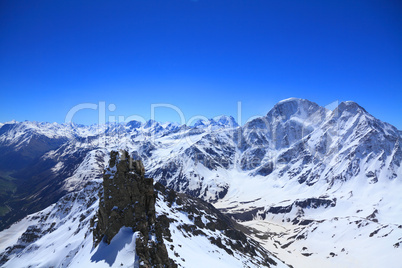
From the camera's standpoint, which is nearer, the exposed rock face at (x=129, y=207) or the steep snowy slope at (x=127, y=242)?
the steep snowy slope at (x=127, y=242)

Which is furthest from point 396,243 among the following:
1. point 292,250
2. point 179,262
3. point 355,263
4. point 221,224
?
point 179,262

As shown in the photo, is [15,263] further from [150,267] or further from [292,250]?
[292,250]

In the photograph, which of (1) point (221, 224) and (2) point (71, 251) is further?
(1) point (221, 224)

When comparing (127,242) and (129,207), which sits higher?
(129,207)

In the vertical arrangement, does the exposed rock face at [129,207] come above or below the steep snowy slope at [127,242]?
above

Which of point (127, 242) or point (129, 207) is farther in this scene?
point (129, 207)

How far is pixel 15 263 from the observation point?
364 ft

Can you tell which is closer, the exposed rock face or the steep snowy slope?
the steep snowy slope

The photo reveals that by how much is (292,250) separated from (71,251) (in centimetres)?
17722

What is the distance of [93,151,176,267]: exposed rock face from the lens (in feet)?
138

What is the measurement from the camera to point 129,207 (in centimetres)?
4419

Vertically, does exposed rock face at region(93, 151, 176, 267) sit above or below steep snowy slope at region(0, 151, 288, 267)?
above

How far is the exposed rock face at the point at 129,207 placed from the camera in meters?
42.1

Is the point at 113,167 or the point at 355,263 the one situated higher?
the point at 113,167
